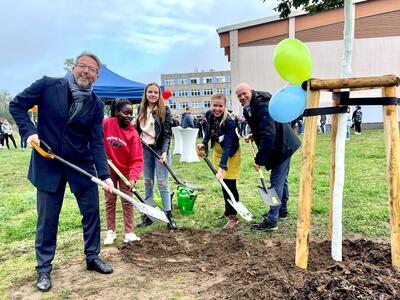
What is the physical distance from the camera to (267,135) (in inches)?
171

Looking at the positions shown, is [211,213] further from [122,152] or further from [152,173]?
[122,152]

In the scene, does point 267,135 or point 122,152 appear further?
point 122,152

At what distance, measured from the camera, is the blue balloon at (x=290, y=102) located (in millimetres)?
3182

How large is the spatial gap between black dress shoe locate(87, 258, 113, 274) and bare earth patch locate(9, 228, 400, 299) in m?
0.05

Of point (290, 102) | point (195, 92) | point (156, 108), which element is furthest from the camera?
point (195, 92)

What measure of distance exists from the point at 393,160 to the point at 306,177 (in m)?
0.68

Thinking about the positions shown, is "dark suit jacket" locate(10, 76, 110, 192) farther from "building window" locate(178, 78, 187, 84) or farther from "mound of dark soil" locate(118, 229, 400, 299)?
"building window" locate(178, 78, 187, 84)

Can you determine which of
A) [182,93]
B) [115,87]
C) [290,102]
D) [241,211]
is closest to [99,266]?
[241,211]

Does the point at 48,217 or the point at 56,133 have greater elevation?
the point at 56,133

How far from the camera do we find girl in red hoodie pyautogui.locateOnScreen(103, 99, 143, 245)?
436cm

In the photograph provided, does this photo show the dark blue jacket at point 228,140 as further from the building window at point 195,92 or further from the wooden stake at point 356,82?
the building window at point 195,92

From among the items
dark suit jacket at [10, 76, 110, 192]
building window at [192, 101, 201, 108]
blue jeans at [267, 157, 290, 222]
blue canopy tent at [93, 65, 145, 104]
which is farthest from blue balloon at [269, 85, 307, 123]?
building window at [192, 101, 201, 108]

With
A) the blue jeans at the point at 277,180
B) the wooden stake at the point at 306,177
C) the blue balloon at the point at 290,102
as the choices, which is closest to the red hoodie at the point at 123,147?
the blue jeans at the point at 277,180

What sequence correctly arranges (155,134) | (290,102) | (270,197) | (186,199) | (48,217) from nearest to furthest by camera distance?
(290,102) → (48,217) → (270,197) → (155,134) → (186,199)
